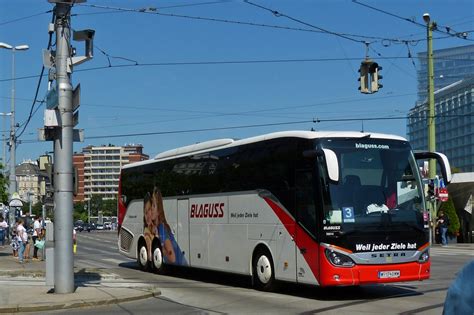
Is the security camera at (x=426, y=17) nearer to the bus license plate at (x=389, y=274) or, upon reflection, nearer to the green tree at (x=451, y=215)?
the green tree at (x=451, y=215)

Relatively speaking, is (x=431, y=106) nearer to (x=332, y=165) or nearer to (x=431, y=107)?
(x=431, y=107)

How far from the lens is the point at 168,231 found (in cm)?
1812

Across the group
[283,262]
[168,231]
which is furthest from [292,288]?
[168,231]

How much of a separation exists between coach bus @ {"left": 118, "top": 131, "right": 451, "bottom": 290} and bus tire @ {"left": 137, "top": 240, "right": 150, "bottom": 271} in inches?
161

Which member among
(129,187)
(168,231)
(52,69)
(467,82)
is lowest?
(168,231)

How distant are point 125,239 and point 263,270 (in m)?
9.03

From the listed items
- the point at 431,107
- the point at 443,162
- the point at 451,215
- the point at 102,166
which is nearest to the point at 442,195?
the point at 431,107

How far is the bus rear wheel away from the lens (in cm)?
1980

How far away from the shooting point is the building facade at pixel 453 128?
4619 centimetres

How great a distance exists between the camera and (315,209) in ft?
39.2

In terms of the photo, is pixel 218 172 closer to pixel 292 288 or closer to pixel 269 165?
pixel 269 165

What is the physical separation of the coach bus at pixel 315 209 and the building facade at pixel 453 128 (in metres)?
33.9

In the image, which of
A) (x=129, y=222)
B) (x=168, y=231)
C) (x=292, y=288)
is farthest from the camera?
(x=129, y=222)

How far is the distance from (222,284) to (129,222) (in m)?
6.41
